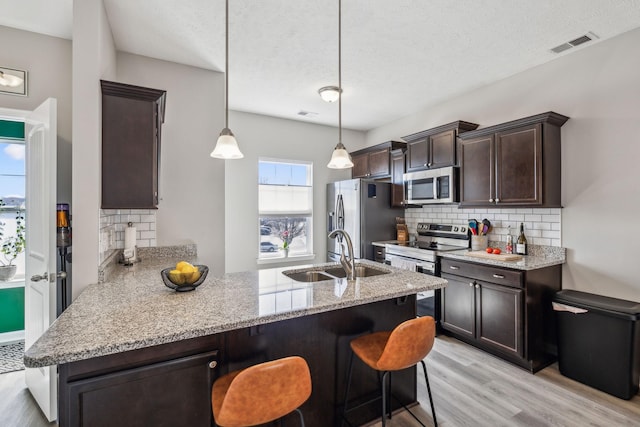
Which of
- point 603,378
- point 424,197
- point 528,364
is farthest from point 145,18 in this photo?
point 603,378

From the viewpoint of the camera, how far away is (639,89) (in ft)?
8.20

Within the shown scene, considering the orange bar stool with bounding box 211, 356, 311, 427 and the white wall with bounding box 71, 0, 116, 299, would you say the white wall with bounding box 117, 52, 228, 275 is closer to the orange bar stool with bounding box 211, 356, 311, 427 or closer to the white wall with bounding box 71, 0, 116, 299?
the white wall with bounding box 71, 0, 116, 299

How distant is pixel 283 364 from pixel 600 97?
3.46 meters

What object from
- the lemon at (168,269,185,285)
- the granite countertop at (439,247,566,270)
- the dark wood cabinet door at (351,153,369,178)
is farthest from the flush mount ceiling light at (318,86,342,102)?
the lemon at (168,269,185,285)

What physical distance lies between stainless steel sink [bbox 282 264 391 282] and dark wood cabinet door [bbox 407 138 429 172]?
2.06m

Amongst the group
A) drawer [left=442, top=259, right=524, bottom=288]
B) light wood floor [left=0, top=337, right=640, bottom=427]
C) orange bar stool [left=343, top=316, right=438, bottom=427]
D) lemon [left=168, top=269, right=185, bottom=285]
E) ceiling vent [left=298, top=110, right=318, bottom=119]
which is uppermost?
ceiling vent [left=298, top=110, right=318, bottom=119]

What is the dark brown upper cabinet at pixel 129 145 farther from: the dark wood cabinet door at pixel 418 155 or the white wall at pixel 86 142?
the dark wood cabinet door at pixel 418 155

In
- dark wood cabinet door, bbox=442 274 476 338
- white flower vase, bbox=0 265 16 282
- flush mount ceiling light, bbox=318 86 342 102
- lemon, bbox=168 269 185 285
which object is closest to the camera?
lemon, bbox=168 269 185 285

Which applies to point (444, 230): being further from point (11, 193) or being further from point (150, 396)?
point (11, 193)

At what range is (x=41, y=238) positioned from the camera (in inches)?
85.4

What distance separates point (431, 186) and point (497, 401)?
7.72 feet

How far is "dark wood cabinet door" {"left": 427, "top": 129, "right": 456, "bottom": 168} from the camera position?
11.8 ft

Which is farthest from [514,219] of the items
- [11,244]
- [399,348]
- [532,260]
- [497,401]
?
[11,244]

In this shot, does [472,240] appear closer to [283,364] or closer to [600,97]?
[600,97]
